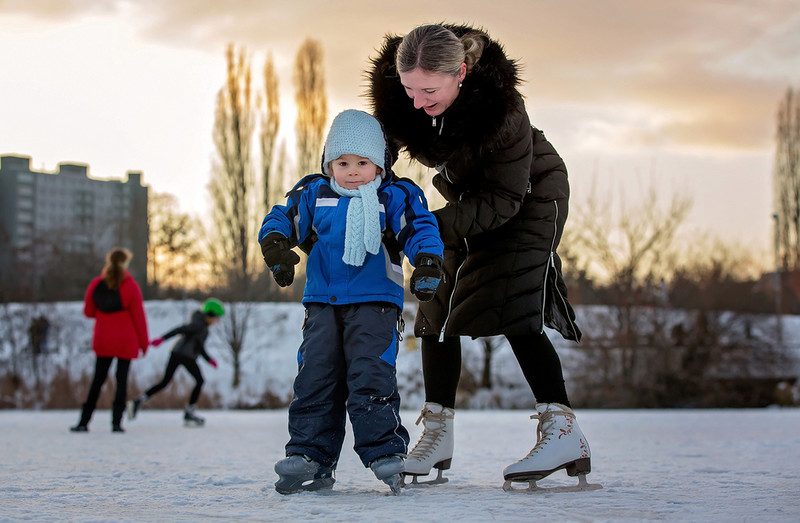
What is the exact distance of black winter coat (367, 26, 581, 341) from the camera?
9.89ft

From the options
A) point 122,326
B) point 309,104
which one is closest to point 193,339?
point 122,326

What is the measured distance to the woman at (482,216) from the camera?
300 cm

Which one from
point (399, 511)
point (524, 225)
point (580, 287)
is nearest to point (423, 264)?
point (524, 225)

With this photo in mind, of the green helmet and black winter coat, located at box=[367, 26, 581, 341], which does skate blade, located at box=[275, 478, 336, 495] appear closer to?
black winter coat, located at box=[367, 26, 581, 341]

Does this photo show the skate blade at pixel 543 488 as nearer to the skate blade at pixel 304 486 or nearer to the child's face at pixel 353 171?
the skate blade at pixel 304 486

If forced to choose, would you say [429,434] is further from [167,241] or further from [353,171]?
[167,241]

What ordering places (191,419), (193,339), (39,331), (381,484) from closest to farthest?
(381,484)
(191,419)
(193,339)
(39,331)

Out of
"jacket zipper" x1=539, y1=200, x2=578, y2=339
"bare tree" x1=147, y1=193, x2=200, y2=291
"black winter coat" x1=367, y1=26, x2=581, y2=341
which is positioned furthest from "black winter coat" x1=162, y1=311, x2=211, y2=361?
"bare tree" x1=147, y1=193, x2=200, y2=291

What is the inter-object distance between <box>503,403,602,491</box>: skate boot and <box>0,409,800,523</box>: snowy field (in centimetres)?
9

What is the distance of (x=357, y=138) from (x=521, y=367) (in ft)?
3.06

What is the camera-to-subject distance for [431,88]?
9.82ft

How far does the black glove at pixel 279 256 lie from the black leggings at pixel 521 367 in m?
0.61

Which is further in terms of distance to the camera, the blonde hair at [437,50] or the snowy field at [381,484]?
the blonde hair at [437,50]

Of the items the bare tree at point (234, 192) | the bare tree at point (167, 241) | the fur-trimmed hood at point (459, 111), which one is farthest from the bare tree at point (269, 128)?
the fur-trimmed hood at point (459, 111)
